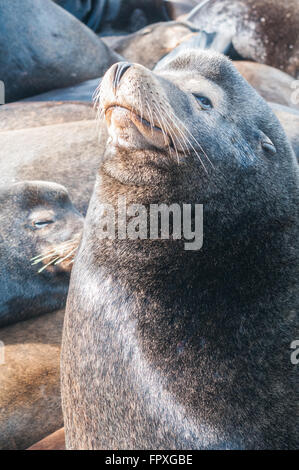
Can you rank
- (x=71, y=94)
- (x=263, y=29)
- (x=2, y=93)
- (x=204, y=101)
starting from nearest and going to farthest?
(x=204, y=101) < (x=2, y=93) < (x=71, y=94) < (x=263, y=29)

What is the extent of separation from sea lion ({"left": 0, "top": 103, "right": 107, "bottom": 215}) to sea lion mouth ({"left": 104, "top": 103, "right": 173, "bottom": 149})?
6.23ft

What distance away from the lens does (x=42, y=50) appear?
524cm

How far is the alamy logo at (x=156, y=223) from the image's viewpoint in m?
2.02

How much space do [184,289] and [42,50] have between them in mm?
3834

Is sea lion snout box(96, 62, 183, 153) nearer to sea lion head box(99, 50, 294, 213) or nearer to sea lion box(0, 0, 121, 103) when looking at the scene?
sea lion head box(99, 50, 294, 213)

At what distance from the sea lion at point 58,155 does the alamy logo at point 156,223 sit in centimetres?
181

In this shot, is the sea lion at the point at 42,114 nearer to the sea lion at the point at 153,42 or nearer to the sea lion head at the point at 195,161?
the sea lion at the point at 153,42

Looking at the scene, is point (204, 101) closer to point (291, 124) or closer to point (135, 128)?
point (135, 128)

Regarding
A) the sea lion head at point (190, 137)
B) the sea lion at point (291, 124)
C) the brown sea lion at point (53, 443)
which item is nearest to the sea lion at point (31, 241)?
the brown sea lion at point (53, 443)

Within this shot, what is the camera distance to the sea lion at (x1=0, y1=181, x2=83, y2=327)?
3.34 metres

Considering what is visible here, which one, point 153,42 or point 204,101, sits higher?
point 204,101

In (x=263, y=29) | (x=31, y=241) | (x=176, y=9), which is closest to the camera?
(x=31, y=241)

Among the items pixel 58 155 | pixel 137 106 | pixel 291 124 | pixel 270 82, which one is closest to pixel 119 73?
pixel 137 106
